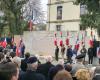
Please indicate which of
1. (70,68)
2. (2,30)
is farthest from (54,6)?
(70,68)

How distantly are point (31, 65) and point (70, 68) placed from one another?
6.43 ft

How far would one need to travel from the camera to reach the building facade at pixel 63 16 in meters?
61.9

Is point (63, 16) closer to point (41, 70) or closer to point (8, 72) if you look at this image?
point (41, 70)

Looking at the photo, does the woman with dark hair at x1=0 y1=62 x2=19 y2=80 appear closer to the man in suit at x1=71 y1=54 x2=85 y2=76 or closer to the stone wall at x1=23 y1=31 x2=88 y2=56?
the man in suit at x1=71 y1=54 x2=85 y2=76

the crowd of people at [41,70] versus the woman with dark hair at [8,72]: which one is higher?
the woman with dark hair at [8,72]

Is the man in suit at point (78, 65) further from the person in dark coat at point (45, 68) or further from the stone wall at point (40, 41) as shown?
the stone wall at point (40, 41)

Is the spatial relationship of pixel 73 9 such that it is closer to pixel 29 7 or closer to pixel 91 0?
pixel 29 7

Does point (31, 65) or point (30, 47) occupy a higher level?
point (31, 65)

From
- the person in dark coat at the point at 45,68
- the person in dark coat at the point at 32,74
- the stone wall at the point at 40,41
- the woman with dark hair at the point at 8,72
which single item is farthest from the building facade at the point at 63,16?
the woman with dark hair at the point at 8,72

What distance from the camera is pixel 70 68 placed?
33.1 feet

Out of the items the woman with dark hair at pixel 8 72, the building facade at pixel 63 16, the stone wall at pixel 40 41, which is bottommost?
the stone wall at pixel 40 41

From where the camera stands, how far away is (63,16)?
64.0m

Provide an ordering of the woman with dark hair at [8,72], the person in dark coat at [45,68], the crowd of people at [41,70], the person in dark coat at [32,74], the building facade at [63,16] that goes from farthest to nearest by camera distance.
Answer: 1. the building facade at [63,16]
2. the person in dark coat at [45,68]
3. the person in dark coat at [32,74]
4. the crowd of people at [41,70]
5. the woman with dark hair at [8,72]

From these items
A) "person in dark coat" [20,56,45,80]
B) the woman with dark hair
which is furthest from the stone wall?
the woman with dark hair
